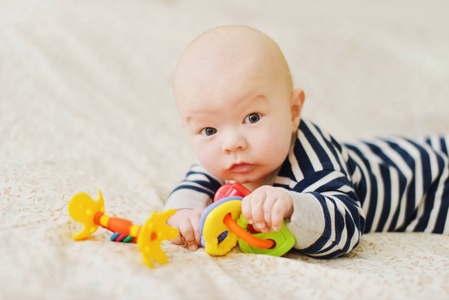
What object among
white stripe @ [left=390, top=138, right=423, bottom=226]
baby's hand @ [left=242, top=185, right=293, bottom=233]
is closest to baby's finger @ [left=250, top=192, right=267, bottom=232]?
baby's hand @ [left=242, top=185, right=293, bottom=233]

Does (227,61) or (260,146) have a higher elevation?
(227,61)

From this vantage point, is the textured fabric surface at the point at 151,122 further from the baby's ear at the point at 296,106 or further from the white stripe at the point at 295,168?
the baby's ear at the point at 296,106

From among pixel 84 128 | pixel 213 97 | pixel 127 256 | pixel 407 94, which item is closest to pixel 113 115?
pixel 84 128

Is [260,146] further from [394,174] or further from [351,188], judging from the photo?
[394,174]

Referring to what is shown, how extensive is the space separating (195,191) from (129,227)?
1.14ft

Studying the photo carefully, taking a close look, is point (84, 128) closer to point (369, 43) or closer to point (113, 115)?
point (113, 115)

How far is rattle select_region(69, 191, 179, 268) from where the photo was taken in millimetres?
774

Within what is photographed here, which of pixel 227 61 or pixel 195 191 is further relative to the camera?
pixel 195 191

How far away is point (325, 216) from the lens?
886mm

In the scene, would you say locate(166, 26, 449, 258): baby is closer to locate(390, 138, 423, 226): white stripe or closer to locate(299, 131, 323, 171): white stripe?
locate(299, 131, 323, 171): white stripe

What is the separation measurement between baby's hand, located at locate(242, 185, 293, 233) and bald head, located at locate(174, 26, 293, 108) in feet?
0.78

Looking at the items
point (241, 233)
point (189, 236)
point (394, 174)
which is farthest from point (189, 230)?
point (394, 174)

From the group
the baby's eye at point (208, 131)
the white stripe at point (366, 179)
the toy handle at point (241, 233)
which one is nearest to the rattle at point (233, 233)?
the toy handle at point (241, 233)

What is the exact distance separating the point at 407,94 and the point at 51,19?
1555mm
